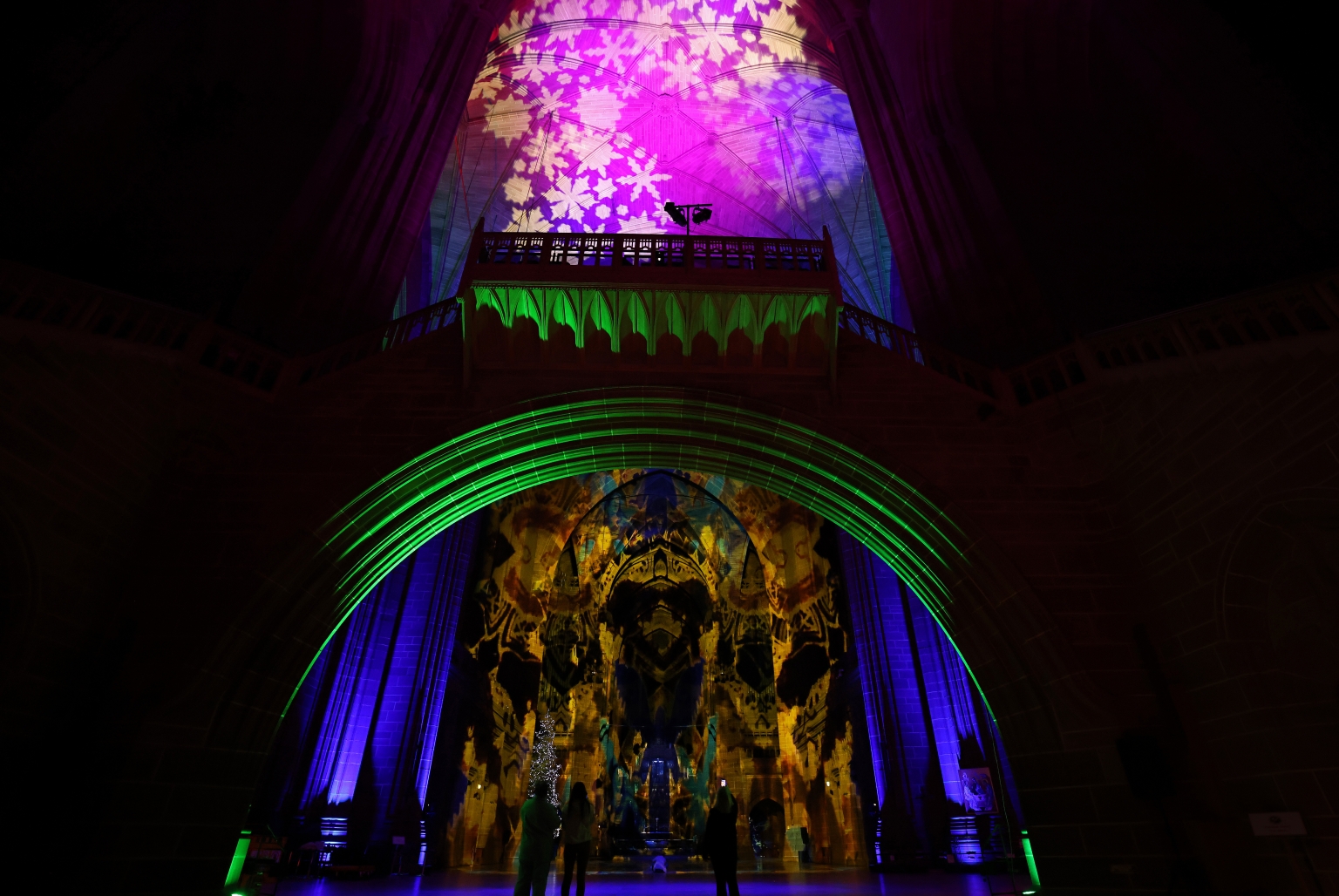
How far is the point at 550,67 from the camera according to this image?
16.9 meters

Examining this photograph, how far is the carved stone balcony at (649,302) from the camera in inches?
304

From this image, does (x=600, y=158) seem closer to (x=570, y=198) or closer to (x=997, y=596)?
(x=570, y=198)

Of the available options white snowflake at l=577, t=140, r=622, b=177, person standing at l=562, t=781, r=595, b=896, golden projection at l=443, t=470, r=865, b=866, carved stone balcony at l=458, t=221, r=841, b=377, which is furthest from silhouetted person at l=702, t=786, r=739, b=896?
white snowflake at l=577, t=140, r=622, b=177

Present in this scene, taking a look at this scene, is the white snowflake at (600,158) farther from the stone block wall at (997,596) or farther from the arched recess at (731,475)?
the stone block wall at (997,596)

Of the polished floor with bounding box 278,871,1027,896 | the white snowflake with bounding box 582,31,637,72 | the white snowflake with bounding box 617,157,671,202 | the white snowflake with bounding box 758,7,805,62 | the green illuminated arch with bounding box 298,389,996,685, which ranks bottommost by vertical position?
the polished floor with bounding box 278,871,1027,896

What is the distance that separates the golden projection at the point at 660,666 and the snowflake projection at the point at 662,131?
6934mm

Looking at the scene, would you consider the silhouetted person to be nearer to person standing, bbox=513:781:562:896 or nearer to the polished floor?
person standing, bbox=513:781:562:896

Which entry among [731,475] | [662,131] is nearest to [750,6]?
[662,131]

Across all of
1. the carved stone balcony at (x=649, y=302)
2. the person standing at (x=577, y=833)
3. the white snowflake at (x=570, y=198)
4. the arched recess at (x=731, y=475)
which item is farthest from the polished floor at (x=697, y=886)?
the white snowflake at (x=570, y=198)

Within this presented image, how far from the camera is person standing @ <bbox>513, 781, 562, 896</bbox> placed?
188 inches

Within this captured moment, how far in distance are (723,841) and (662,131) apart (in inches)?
687

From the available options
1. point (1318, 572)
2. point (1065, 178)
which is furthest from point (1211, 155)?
point (1318, 572)

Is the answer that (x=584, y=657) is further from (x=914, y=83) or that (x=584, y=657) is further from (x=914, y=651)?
(x=914, y=83)

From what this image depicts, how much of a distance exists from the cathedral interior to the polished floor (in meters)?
0.21
